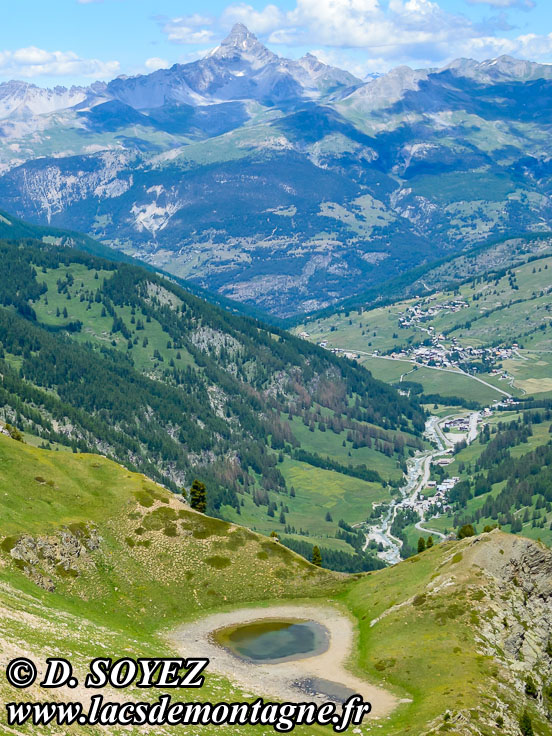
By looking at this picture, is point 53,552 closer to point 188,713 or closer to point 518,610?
point 188,713

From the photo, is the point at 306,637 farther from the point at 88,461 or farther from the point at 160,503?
the point at 88,461

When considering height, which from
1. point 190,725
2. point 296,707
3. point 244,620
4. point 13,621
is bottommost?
point 244,620

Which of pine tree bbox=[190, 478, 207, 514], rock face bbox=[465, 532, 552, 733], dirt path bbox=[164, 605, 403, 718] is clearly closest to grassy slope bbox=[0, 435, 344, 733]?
dirt path bbox=[164, 605, 403, 718]

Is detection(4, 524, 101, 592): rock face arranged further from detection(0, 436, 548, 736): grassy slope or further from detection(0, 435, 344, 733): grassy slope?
detection(0, 436, 548, 736): grassy slope

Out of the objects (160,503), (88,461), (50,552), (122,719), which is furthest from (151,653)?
(88,461)

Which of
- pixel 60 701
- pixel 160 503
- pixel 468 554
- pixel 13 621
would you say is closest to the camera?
pixel 60 701

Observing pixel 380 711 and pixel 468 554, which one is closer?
pixel 380 711
